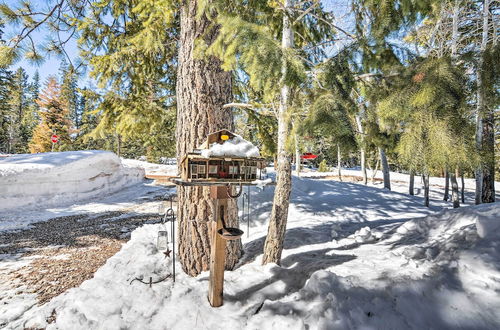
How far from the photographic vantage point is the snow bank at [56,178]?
904cm

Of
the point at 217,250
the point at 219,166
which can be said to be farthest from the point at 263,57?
the point at 217,250

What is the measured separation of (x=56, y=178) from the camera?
34.2ft

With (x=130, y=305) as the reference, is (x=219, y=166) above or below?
above

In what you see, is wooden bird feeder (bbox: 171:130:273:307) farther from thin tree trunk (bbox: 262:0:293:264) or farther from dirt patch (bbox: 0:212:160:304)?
dirt patch (bbox: 0:212:160:304)

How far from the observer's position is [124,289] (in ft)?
9.84

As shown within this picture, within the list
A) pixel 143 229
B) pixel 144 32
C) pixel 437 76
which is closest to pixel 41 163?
pixel 143 229

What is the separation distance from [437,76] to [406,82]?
28 cm

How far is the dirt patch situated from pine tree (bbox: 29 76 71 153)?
88.1ft

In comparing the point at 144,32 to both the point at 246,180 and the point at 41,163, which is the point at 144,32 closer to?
the point at 246,180

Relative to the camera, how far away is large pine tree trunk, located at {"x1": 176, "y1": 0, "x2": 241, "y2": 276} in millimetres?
3541

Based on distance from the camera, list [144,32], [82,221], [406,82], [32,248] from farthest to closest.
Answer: [82,221]
[32,248]
[144,32]
[406,82]

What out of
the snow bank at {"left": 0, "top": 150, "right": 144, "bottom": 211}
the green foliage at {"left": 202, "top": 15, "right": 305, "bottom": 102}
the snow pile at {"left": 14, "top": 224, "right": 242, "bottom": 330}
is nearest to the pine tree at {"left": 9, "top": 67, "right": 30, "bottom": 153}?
the snow bank at {"left": 0, "top": 150, "right": 144, "bottom": 211}

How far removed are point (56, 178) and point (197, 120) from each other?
406 inches

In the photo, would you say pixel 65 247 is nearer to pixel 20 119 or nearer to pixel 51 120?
pixel 51 120
